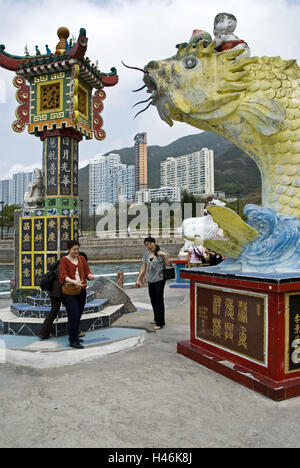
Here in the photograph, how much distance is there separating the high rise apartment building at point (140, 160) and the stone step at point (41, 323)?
56956 millimetres

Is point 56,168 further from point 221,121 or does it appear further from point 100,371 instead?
point 100,371

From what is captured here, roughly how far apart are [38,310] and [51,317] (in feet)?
2.17

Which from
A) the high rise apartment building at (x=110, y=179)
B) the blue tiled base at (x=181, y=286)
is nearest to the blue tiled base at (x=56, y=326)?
the blue tiled base at (x=181, y=286)

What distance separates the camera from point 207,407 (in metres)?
2.52

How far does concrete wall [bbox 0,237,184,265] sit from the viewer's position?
25.5 metres

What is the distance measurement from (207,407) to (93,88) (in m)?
5.48

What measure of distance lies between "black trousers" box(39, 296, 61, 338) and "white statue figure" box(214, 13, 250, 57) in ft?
10.8

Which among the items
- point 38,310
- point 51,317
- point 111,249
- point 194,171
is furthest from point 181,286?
point 194,171

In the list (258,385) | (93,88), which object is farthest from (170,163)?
(258,385)

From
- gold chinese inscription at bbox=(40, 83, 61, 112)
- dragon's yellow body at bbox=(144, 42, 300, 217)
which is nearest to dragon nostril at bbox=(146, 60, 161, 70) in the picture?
dragon's yellow body at bbox=(144, 42, 300, 217)

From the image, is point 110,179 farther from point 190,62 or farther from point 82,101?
point 190,62

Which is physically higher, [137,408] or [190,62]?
[190,62]

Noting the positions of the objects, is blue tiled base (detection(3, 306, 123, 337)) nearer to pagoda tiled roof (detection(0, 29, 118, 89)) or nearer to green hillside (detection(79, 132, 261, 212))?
pagoda tiled roof (detection(0, 29, 118, 89))

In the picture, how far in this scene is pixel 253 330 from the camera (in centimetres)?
290
